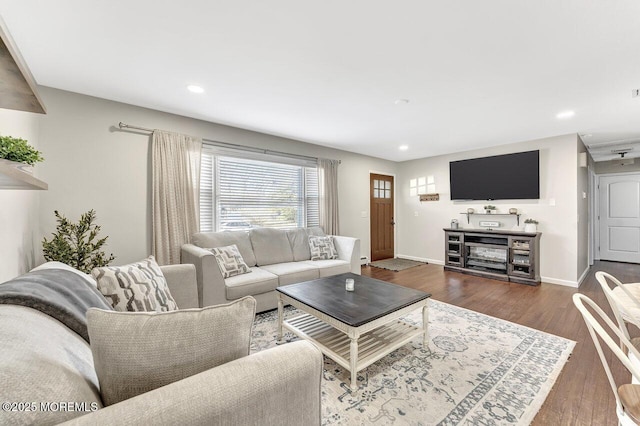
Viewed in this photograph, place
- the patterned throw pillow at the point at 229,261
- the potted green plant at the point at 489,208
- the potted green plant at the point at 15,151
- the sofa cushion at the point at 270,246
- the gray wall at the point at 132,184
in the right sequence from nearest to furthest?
the potted green plant at the point at 15,151, the gray wall at the point at 132,184, the patterned throw pillow at the point at 229,261, the sofa cushion at the point at 270,246, the potted green plant at the point at 489,208

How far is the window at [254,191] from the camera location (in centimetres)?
370

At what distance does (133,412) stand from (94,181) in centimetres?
309

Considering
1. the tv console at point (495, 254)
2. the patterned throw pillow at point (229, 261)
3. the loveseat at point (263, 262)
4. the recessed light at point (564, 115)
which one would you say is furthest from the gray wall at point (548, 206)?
the patterned throw pillow at point (229, 261)

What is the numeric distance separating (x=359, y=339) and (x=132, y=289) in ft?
5.40

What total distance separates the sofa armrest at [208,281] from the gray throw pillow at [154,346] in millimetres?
1947

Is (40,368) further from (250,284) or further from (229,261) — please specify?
(229,261)

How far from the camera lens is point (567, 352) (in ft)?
7.32

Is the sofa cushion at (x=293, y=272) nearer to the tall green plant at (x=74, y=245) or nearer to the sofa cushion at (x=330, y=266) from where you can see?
the sofa cushion at (x=330, y=266)

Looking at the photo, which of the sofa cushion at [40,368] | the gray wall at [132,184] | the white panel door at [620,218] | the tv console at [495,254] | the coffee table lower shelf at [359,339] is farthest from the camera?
the white panel door at [620,218]

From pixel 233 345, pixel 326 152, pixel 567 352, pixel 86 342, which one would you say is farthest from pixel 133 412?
pixel 326 152

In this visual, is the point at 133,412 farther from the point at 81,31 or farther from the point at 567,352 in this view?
the point at 567,352

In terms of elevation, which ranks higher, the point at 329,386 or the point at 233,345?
the point at 233,345

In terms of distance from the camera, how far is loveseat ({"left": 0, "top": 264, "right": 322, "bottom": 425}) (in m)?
0.56

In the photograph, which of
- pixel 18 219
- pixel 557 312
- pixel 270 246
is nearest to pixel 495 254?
pixel 557 312
